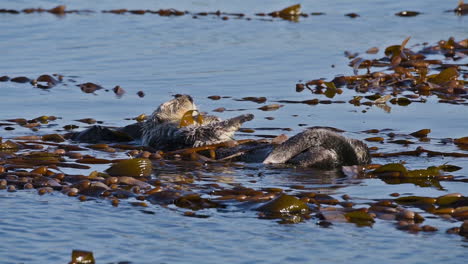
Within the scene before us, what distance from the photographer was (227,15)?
15.3m

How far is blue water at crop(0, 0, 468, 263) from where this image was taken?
430cm

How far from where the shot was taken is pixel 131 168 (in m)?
5.71

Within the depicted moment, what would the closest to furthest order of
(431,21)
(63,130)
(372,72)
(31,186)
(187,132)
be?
(31,186)
(187,132)
(63,130)
(372,72)
(431,21)

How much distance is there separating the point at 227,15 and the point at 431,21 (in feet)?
10.9

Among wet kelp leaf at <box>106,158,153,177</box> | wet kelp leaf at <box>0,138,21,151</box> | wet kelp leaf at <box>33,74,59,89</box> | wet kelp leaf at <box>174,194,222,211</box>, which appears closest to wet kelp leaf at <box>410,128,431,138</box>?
wet kelp leaf at <box>106,158,153,177</box>

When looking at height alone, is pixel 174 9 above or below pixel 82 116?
above

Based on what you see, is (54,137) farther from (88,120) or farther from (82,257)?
(82,257)

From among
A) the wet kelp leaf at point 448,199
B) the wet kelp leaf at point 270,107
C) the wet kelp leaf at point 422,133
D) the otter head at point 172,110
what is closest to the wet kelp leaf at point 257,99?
the wet kelp leaf at point 270,107

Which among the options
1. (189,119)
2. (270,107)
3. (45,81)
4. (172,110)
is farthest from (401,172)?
(45,81)

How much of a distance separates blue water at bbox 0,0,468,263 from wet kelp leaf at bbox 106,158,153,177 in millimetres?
510

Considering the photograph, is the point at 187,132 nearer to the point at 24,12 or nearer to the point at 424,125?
the point at 424,125

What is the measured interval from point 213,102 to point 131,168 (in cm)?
315

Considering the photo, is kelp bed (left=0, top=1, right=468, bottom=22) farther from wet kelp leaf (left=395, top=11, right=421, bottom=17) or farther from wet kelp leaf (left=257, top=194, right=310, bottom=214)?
wet kelp leaf (left=257, top=194, right=310, bottom=214)

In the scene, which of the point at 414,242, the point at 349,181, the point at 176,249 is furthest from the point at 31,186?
the point at 414,242
